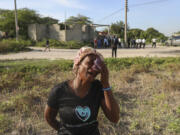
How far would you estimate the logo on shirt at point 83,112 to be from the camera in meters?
1.48

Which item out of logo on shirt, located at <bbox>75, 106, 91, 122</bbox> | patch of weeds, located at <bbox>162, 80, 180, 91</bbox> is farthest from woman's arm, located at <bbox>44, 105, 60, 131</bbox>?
patch of weeds, located at <bbox>162, 80, 180, 91</bbox>

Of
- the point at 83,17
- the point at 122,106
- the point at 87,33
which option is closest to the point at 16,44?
the point at 87,33

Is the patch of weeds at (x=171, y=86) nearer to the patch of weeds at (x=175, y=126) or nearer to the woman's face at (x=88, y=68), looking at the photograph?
the patch of weeds at (x=175, y=126)

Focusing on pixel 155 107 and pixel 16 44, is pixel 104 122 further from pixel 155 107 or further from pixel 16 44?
pixel 16 44

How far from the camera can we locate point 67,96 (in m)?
1.51

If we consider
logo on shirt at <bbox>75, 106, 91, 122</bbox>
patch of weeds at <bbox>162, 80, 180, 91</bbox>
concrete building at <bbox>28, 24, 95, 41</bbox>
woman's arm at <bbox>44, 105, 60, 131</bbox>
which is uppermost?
concrete building at <bbox>28, 24, 95, 41</bbox>

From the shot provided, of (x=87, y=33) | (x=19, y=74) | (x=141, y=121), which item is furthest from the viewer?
(x=87, y=33)

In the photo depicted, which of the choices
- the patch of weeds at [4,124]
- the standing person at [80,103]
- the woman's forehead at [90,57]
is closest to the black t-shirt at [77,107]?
the standing person at [80,103]

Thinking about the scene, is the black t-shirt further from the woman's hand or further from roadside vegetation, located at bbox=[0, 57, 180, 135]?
roadside vegetation, located at bbox=[0, 57, 180, 135]

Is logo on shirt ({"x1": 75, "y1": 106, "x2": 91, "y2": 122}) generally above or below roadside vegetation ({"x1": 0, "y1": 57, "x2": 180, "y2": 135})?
above

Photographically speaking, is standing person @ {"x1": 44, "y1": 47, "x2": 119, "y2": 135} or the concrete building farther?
the concrete building

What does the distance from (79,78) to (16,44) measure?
19.9m

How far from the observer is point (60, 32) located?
93.8ft

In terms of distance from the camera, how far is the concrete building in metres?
28.2
